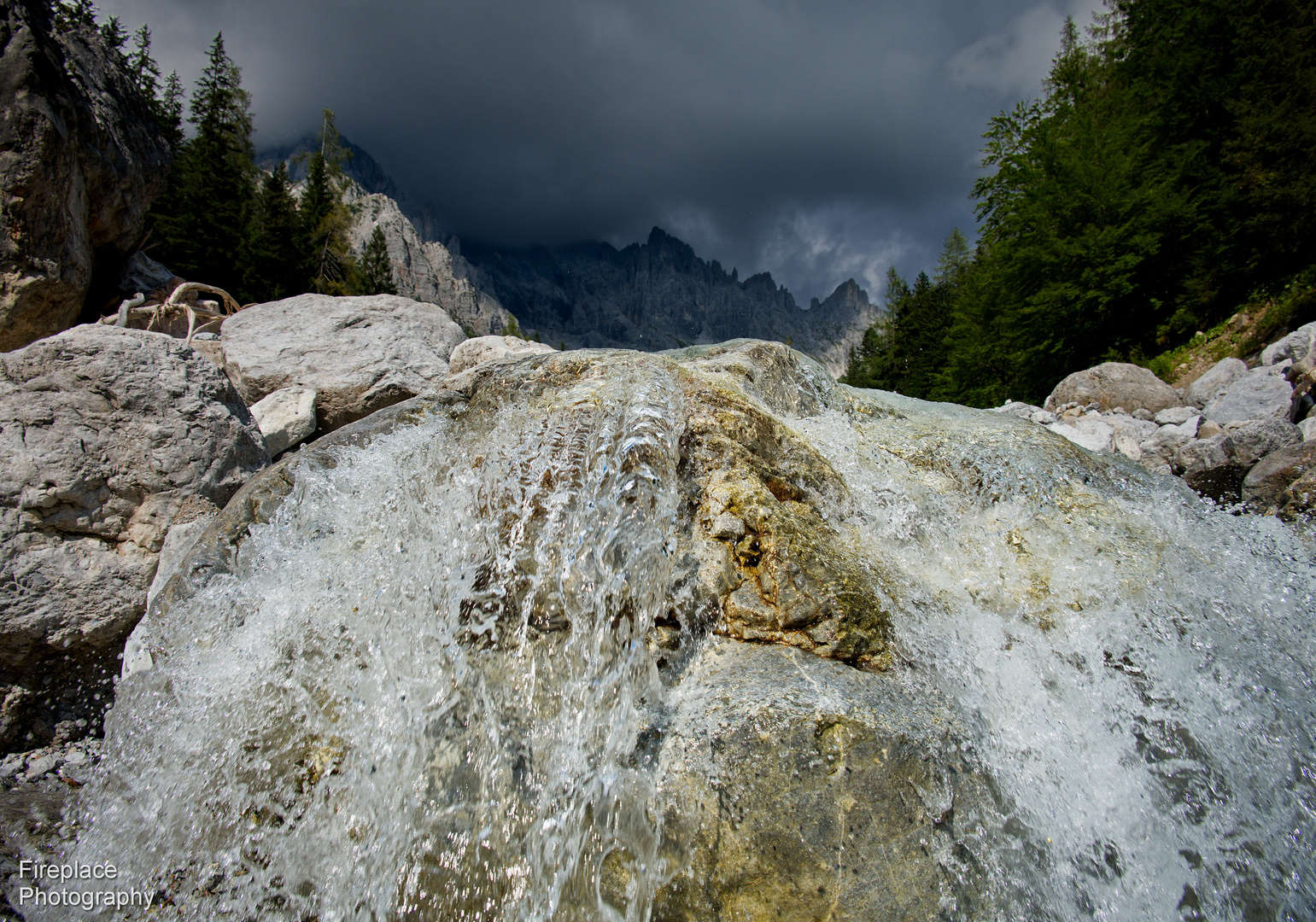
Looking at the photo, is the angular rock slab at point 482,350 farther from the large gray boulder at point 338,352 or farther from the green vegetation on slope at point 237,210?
the green vegetation on slope at point 237,210

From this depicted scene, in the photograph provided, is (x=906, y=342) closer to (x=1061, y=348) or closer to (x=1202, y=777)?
(x=1061, y=348)

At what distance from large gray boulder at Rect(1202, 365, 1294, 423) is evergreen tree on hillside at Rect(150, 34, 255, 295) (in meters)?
30.5

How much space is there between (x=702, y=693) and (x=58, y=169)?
13165 millimetres

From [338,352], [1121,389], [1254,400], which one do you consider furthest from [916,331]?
[338,352]

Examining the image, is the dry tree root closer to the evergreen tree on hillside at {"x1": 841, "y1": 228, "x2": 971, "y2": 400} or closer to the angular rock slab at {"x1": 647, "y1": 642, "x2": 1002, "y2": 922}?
the angular rock slab at {"x1": 647, "y1": 642, "x2": 1002, "y2": 922}

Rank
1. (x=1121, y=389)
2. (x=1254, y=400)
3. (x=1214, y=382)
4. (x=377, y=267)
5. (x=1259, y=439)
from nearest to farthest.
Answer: (x=1259, y=439)
(x=1254, y=400)
(x=1214, y=382)
(x=1121, y=389)
(x=377, y=267)

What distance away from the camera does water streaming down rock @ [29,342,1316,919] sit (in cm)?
232

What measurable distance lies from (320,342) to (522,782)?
881 cm

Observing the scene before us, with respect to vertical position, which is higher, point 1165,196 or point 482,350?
point 1165,196

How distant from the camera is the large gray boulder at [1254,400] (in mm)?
7109

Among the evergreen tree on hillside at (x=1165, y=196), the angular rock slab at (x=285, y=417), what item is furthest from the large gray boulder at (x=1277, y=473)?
the angular rock slab at (x=285, y=417)

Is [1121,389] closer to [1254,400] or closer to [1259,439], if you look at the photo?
[1254,400]

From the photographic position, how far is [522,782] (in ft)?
8.88

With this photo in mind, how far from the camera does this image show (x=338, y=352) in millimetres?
8758
